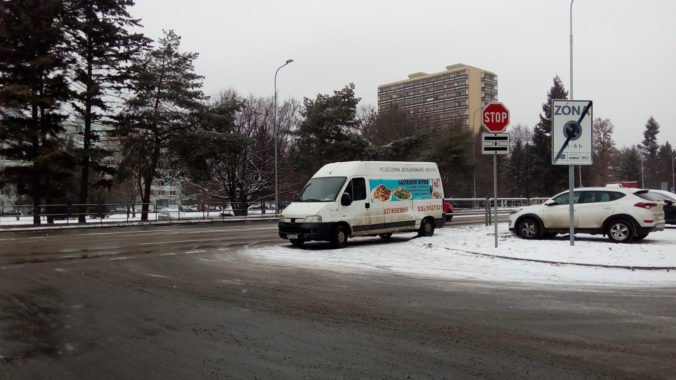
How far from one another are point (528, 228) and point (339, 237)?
598 cm

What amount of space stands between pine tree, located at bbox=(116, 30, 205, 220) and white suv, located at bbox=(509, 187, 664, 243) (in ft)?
79.0

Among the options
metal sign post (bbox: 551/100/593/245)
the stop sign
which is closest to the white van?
the stop sign

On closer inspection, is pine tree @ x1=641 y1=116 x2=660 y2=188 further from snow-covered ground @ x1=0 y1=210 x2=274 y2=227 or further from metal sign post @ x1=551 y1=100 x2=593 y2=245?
metal sign post @ x1=551 y1=100 x2=593 y2=245

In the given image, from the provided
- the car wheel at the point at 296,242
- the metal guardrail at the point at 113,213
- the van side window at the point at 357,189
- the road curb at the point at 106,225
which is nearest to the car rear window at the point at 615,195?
the van side window at the point at 357,189

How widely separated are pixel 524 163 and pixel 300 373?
7723cm

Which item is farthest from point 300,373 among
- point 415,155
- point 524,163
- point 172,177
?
point 524,163

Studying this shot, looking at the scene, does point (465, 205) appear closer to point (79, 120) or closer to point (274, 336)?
point (79, 120)

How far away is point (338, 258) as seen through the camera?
40.9ft

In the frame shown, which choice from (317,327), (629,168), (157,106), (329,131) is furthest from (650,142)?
(317,327)

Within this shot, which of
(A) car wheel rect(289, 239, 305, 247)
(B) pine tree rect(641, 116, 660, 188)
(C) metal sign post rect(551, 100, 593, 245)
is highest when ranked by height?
(B) pine tree rect(641, 116, 660, 188)

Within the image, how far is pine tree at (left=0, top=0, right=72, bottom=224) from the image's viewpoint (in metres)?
26.7

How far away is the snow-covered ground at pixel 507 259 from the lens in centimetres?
959

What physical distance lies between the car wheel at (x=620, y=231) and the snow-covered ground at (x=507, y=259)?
255mm

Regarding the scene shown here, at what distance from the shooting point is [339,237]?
14391 mm
